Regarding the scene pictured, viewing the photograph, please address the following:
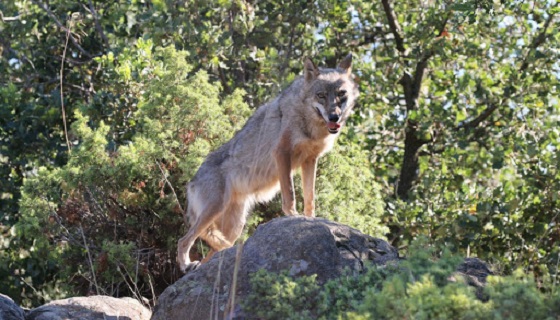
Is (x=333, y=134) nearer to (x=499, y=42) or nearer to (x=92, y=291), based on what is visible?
(x=92, y=291)

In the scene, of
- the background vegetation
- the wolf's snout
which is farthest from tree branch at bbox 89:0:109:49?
the wolf's snout

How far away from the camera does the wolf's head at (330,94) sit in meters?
8.45

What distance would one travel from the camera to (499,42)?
13.2 meters

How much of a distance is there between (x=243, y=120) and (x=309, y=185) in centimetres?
206

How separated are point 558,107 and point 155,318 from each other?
7.77 meters

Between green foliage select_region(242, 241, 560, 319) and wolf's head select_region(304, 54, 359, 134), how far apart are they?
9.54ft

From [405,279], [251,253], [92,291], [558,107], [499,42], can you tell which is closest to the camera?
[405,279]

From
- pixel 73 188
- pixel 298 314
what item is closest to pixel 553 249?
pixel 73 188

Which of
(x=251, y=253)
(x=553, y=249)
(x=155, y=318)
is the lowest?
(x=553, y=249)

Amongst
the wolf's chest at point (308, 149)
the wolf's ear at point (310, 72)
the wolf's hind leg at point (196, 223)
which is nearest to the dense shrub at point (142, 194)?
the wolf's hind leg at point (196, 223)

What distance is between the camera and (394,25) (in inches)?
526

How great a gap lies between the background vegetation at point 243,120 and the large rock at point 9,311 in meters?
2.19

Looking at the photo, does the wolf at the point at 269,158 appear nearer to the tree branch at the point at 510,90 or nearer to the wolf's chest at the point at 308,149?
the wolf's chest at the point at 308,149

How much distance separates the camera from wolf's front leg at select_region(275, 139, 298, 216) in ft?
27.2
